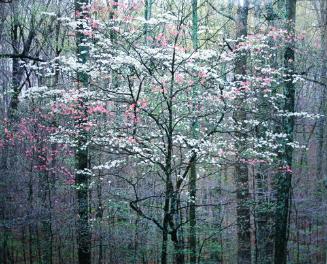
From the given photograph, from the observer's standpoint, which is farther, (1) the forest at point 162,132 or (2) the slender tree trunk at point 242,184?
(2) the slender tree trunk at point 242,184

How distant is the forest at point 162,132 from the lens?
7895mm

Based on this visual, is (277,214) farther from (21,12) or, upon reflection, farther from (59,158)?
(21,12)

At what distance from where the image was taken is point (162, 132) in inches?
318

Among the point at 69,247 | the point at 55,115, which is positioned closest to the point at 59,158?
the point at 55,115

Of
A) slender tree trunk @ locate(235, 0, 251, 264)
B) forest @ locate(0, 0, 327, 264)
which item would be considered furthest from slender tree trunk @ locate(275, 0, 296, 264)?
slender tree trunk @ locate(235, 0, 251, 264)

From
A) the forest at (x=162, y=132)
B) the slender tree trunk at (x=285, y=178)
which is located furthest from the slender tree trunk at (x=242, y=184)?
the slender tree trunk at (x=285, y=178)

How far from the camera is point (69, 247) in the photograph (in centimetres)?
1345

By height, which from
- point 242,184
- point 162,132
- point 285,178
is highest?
point 162,132

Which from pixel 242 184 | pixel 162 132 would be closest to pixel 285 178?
pixel 242 184

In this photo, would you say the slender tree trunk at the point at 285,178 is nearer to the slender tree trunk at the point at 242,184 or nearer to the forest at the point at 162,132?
the forest at the point at 162,132

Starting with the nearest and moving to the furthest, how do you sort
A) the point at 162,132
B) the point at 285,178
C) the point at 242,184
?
the point at 162,132 < the point at 285,178 < the point at 242,184

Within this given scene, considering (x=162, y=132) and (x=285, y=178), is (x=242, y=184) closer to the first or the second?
(x=285, y=178)

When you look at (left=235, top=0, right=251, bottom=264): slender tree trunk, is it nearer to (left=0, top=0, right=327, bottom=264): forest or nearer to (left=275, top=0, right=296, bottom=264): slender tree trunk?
(left=0, top=0, right=327, bottom=264): forest

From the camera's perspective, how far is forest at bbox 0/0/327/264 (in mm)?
7895
